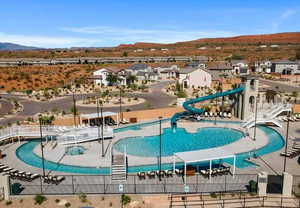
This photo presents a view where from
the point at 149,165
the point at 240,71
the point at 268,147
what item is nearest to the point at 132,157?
the point at 149,165

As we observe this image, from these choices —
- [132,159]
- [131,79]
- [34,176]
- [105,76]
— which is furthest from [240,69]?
[34,176]

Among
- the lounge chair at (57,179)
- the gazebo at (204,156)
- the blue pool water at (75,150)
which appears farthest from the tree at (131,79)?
the lounge chair at (57,179)

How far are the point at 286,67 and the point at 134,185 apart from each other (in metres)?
98.6

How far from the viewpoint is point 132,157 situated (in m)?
28.3

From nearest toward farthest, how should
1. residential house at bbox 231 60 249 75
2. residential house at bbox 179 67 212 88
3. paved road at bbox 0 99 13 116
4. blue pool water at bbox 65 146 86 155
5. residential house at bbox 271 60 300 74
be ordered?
blue pool water at bbox 65 146 86 155 < paved road at bbox 0 99 13 116 < residential house at bbox 179 67 212 88 < residential house at bbox 271 60 300 74 < residential house at bbox 231 60 249 75

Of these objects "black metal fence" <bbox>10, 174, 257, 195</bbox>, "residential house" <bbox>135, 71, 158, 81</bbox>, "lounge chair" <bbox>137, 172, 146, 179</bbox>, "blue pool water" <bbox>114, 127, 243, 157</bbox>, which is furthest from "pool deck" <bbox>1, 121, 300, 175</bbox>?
"residential house" <bbox>135, 71, 158, 81</bbox>

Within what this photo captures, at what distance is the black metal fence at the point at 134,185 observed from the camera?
20750mm

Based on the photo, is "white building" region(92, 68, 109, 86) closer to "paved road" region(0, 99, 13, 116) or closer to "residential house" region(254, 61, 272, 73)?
"paved road" region(0, 99, 13, 116)

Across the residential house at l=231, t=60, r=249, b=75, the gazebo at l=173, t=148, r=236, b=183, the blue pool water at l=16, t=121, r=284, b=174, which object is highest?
the residential house at l=231, t=60, r=249, b=75

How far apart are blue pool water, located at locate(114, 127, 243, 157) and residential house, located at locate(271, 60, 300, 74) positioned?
76.3 m

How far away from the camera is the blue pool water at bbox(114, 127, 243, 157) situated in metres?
30.8

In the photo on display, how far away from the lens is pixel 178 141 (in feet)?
113

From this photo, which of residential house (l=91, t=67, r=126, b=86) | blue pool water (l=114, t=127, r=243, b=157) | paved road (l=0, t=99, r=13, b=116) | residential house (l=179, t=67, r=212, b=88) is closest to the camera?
blue pool water (l=114, t=127, r=243, b=157)

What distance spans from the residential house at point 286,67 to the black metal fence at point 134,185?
91018 millimetres
